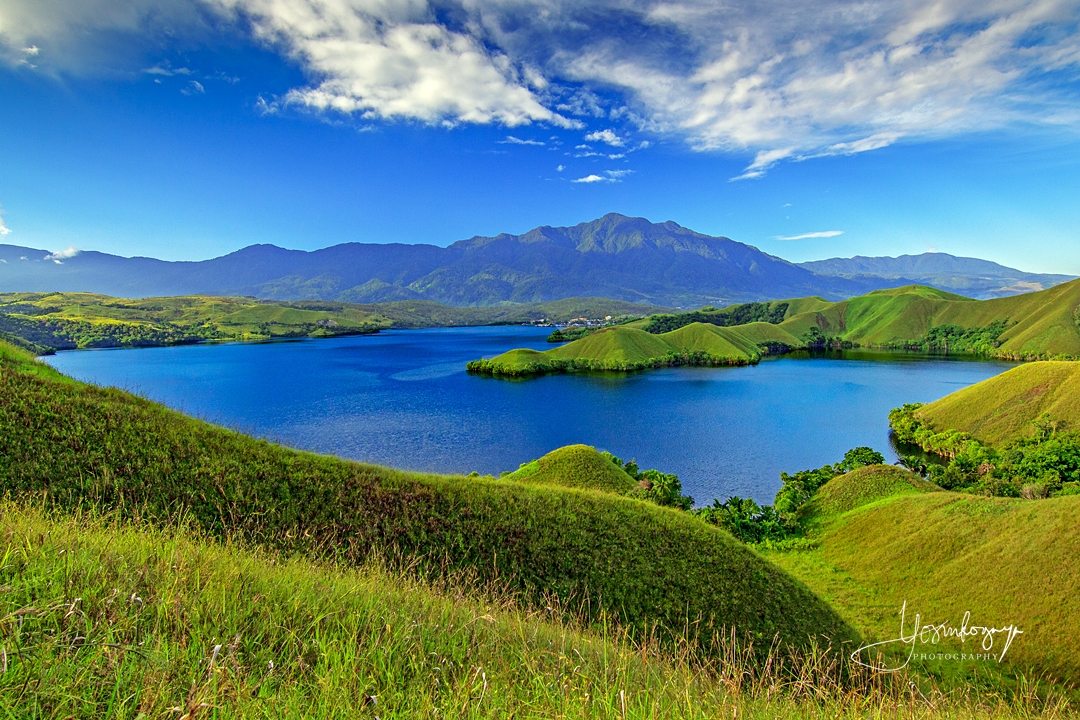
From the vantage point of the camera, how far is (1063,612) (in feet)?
55.4

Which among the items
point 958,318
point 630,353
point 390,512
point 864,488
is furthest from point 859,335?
point 390,512

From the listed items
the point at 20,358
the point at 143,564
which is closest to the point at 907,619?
the point at 143,564

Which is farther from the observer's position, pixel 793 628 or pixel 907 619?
pixel 907 619

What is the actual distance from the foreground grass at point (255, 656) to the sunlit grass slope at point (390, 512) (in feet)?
19.6

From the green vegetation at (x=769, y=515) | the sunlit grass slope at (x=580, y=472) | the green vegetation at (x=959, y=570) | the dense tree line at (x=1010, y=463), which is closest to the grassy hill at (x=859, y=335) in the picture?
the sunlit grass slope at (x=580, y=472)

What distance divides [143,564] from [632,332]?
421ft

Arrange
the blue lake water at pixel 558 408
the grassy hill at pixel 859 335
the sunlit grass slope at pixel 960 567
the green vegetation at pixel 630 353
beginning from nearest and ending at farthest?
1. the sunlit grass slope at pixel 960 567
2. the blue lake water at pixel 558 408
3. the green vegetation at pixel 630 353
4. the grassy hill at pixel 859 335

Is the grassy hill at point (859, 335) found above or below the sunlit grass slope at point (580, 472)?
above

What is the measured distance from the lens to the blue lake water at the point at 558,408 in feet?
146

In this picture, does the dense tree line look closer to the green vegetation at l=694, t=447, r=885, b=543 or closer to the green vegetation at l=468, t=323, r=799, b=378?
the green vegetation at l=694, t=447, r=885, b=543

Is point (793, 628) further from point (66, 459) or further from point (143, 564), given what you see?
point (66, 459)

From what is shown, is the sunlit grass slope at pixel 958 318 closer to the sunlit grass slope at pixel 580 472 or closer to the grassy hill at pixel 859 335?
the grassy hill at pixel 859 335

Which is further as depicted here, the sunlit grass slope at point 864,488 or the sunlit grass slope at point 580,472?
the sunlit grass slope at point 580,472

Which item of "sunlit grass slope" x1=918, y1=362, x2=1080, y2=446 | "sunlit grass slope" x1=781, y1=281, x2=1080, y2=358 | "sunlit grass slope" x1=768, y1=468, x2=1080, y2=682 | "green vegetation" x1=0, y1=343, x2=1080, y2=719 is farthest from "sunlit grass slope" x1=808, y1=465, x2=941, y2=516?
"sunlit grass slope" x1=781, y1=281, x2=1080, y2=358
